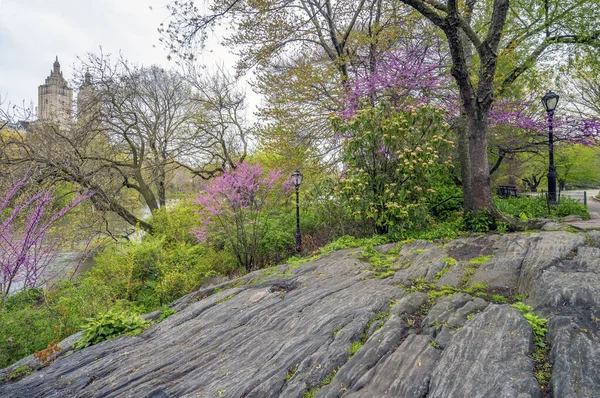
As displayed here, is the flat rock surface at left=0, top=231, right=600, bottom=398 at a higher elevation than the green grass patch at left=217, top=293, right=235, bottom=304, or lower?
higher

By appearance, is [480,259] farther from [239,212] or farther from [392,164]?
[239,212]

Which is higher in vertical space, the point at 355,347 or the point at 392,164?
the point at 392,164

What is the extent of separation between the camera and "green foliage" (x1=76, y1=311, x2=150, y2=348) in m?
4.11

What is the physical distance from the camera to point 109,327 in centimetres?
427

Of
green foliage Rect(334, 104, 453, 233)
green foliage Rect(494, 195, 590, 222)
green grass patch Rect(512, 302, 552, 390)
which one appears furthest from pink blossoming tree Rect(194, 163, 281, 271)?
green grass patch Rect(512, 302, 552, 390)

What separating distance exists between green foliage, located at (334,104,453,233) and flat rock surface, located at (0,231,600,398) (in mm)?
1847

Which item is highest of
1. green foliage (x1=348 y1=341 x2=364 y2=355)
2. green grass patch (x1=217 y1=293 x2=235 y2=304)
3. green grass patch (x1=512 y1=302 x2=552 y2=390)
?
green grass patch (x1=512 y1=302 x2=552 y2=390)

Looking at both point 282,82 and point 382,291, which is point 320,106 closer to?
point 282,82

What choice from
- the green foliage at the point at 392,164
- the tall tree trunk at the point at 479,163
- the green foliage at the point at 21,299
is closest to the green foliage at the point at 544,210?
the tall tree trunk at the point at 479,163

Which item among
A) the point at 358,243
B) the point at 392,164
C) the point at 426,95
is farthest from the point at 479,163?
the point at 426,95

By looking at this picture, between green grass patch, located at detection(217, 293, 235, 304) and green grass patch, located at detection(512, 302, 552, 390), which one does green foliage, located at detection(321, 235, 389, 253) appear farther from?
green grass patch, located at detection(512, 302, 552, 390)

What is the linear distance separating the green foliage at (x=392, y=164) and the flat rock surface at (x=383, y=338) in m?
1.85

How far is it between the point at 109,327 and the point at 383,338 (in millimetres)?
3838

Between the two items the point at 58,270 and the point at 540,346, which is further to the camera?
the point at 58,270
